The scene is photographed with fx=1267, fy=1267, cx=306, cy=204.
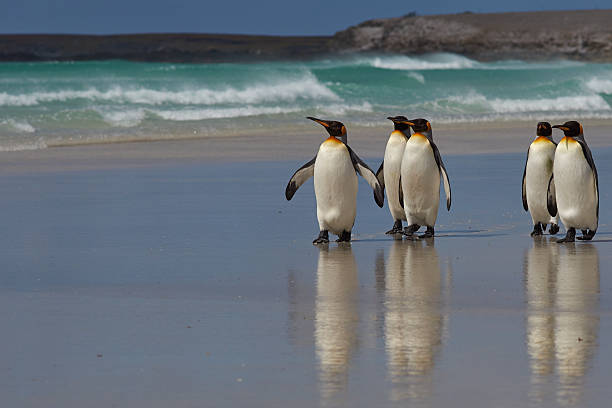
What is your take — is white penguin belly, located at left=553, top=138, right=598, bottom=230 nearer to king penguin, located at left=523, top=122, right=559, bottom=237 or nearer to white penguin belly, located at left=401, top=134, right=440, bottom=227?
king penguin, located at left=523, top=122, right=559, bottom=237

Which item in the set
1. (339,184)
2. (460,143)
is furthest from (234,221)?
(460,143)

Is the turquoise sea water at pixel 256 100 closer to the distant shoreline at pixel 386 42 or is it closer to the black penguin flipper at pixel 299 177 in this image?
the black penguin flipper at pixel 299 177

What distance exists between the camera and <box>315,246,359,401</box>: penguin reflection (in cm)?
397

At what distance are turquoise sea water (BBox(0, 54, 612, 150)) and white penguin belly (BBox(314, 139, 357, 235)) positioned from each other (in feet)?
26.1

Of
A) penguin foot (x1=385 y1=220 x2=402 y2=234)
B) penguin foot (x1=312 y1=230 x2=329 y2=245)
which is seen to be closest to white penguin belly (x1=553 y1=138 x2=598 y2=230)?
penguin foot (x1=385 y1=220 x2=402 y2=234)

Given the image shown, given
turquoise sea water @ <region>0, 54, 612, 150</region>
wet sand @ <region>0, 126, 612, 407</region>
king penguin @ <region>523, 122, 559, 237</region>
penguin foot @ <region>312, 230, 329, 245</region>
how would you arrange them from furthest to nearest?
turquoise sea water @ <region>0, 54, 612, 150</region> → king penguin @ <region>523, 122, 559, 237</region> → penguin foot @ <region>312, 230, 329, 245</region> → wet sand @ <region>0, 126, 612, 407</region>

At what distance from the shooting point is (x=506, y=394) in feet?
12.1

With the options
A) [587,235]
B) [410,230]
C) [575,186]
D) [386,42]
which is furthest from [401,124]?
[386,42]

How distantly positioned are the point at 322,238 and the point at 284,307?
208 centimetres

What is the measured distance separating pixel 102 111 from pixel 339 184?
50.0 feet

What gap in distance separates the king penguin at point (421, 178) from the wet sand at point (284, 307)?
0.20 metres

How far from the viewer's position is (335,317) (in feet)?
16.0

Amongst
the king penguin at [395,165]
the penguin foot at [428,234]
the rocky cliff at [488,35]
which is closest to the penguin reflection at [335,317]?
the penguin foot at [428,234]

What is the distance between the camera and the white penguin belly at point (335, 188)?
286 inches
